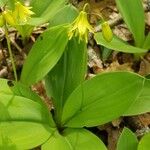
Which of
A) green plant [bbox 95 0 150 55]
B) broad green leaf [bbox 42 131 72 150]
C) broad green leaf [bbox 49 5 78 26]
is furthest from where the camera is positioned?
green plant [bbox 95 0 150 55]

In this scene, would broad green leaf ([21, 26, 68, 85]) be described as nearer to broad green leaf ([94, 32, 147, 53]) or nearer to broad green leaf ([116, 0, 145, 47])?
broad green leaf ([94, 32, 147, 53])

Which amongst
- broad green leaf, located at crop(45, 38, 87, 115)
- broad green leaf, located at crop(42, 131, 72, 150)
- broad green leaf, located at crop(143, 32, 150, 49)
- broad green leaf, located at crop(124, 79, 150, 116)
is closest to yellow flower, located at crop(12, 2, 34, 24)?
broad green leaf, located at crop(45, 38, 87, 115)

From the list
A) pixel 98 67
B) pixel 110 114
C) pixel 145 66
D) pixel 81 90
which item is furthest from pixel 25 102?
pixel 145 66

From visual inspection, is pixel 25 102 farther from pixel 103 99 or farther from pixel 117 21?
pixel 117 21

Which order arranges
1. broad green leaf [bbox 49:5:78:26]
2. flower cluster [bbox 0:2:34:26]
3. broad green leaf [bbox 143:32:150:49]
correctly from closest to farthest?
flower cluster [bbox 0:2:34:26] < broad green leaf [bbox 49:5:78:26] < broad green leaf [bbox 143:32:150:49]

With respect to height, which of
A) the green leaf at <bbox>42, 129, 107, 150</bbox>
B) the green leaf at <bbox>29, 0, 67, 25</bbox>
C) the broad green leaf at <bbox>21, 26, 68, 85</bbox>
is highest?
the green leaf at <bbox>29, 0, 67, 25</bbox>

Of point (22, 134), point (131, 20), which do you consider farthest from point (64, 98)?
point (131, 20)

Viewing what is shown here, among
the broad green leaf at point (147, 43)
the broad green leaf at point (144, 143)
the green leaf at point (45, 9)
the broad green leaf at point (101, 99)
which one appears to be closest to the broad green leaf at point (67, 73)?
the broad green leaf at point (101, 99)

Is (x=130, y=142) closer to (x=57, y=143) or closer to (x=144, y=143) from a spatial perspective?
(x=144, y=143)
